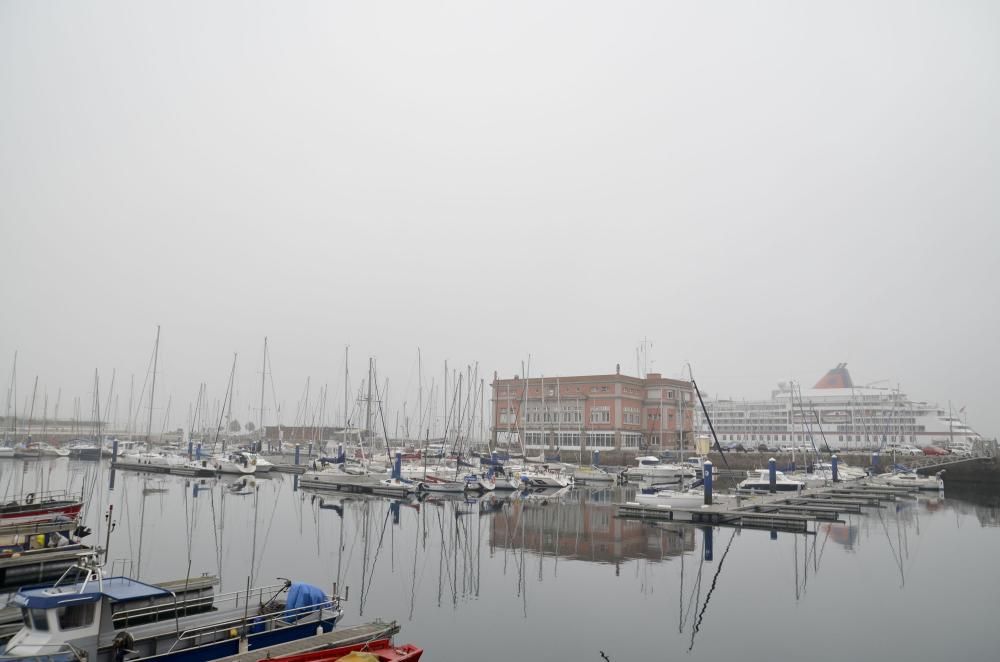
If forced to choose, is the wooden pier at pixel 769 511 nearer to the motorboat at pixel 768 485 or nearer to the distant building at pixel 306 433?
the motorboat at pixel 768 485

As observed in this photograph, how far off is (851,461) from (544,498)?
5540 cm

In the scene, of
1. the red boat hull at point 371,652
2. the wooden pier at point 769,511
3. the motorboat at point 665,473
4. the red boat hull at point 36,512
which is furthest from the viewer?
the motorboat at point 665,473

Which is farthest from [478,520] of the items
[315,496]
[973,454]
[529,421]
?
[973,454]

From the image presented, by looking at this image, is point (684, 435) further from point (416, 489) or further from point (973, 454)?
point (416, 489)

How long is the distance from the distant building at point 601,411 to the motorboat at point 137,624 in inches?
3139

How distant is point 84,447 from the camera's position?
98.3 m

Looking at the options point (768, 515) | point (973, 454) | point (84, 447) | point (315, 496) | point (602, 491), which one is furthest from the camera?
point (84, 447)

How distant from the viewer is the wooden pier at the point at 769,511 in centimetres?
3828

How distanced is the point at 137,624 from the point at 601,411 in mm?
86343

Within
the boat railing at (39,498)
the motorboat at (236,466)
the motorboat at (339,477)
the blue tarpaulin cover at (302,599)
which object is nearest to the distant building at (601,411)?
the motorboat at (236,466)

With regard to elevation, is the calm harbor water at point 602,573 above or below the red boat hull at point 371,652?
below

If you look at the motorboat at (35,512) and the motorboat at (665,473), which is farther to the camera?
the motorboat at (665,473)

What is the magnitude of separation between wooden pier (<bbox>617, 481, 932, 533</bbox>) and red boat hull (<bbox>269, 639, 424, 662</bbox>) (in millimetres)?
29331

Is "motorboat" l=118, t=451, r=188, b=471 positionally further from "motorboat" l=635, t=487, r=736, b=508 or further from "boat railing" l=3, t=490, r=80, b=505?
"motorboat" l=635, t=487, r=736, b=508
